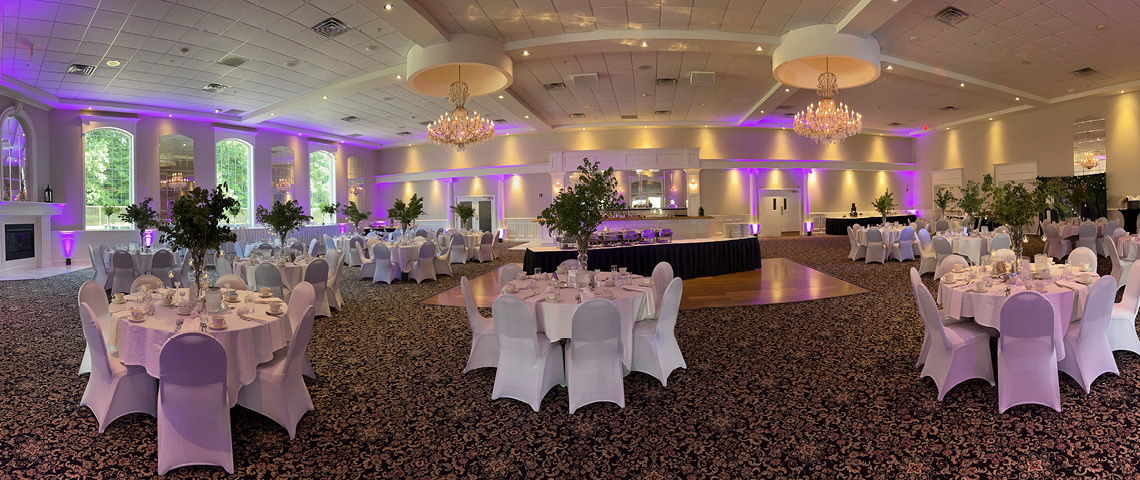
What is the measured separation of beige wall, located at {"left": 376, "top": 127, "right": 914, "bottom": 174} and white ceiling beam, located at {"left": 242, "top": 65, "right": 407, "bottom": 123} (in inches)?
260

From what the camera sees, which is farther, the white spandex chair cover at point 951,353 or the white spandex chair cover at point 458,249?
the white spandex chair cover at point 458,249

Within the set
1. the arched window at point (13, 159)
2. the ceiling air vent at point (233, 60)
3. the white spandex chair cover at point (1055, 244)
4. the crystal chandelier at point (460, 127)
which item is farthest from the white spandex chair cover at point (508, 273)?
the arched window at point (13, 159)

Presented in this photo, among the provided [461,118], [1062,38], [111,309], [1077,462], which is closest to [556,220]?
[111,309]

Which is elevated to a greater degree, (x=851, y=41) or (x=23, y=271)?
(x=851, y=41)

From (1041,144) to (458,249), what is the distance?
17.9 m

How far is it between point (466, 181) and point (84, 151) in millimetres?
10707

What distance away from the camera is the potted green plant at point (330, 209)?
55.9 feet

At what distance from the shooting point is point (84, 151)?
1290 cm

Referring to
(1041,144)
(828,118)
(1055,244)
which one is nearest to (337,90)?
(828,118)

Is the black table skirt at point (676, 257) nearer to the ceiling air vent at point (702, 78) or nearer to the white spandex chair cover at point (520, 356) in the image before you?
the ceiling air vent at point (702, 78)

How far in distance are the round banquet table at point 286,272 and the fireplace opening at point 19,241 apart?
335 inches

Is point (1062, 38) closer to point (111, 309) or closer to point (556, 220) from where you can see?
point (556, 220)

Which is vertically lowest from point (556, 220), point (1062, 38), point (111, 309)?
point (111, 309)

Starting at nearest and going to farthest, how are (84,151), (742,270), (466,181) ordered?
(742,270) < (84,151) < (466,181)
